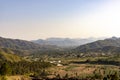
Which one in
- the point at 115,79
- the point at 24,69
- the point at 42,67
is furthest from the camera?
the point at 42,67

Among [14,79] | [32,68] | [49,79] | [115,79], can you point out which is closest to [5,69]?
[14,79]

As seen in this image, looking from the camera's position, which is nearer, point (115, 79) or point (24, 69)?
point (115, 79)

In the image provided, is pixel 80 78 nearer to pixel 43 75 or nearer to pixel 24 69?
pixel 43 75

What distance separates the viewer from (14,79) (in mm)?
140500

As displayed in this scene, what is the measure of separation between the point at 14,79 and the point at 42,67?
184 feet

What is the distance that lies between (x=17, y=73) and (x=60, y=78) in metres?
32.6

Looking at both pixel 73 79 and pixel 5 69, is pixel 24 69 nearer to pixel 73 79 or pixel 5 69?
pixel 5 69

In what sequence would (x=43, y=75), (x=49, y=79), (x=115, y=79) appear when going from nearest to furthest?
(x=115, y=79) → (x=49, y=79) → (x=43, y=75)

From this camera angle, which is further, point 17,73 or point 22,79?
point 17,73

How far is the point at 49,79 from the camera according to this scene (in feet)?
486

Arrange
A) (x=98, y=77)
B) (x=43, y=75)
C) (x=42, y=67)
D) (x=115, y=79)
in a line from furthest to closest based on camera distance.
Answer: (x=42, y=67), (x=43, y=75), (x=98, y=77), (x=115, y=79)

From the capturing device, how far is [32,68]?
185250 mm

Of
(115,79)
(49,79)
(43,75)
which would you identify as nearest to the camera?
(115,79)

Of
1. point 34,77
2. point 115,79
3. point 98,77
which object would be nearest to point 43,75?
point 34,77
